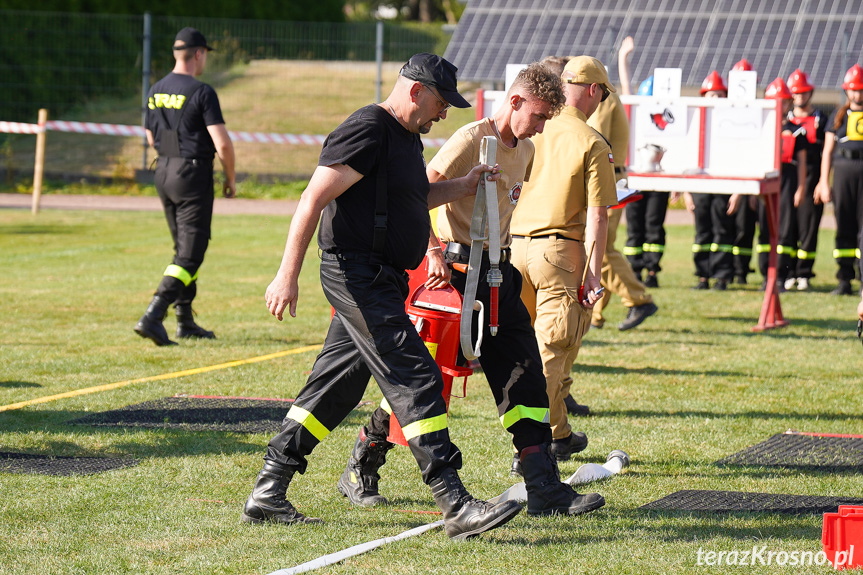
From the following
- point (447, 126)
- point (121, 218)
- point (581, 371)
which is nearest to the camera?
point (581, 371)

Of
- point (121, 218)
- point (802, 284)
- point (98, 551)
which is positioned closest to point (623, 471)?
point (98, 551)

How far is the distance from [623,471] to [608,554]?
1.38 metres

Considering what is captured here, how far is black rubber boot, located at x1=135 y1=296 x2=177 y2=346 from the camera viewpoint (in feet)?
29.8

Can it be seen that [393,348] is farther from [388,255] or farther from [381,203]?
[381,203]

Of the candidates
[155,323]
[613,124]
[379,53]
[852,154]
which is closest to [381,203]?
[613,124]

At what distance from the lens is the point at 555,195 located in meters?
6.11

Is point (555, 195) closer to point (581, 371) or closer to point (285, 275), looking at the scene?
point (285, 275)

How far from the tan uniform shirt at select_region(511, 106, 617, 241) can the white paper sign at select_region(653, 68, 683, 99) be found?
189 inches

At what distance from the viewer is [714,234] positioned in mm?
13719

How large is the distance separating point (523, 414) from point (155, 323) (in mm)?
4703

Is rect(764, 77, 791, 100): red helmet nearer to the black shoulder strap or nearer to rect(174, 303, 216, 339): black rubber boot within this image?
rect(174, 303, 216, 339): black rubber boot

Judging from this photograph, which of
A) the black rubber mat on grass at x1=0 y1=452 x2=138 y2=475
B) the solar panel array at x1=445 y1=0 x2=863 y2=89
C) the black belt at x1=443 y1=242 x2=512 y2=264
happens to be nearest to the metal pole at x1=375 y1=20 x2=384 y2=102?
the solar panel array at x1=445 y1=0 x2=863 y2=89

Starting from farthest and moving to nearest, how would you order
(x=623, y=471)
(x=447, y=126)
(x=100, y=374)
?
(x=447, y=126), (x=100, y=374), (x=623, y=471)

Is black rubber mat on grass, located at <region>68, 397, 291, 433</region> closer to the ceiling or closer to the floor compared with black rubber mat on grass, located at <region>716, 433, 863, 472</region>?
closer to the floor
